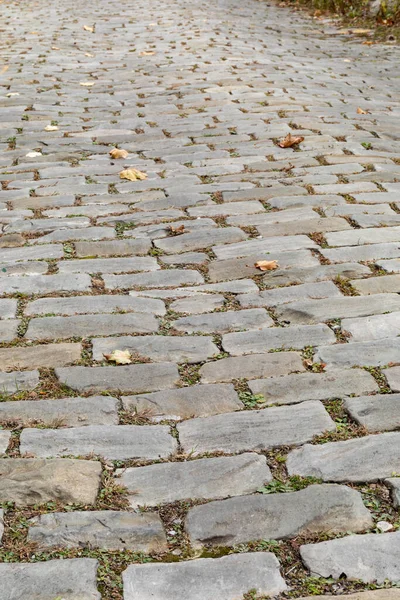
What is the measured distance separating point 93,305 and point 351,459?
1341 millimetres

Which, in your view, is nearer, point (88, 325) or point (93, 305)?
point (88, 325)

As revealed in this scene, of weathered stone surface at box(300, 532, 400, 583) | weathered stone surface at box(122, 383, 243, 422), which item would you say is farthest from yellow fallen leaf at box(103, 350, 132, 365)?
weathered stone surface at box(300, 532, 400, 583)

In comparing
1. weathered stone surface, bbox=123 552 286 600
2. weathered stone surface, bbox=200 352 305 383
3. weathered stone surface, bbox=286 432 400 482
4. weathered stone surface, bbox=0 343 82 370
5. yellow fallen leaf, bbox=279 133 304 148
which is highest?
yellow fallen leaf, bbox=279 133 304 148

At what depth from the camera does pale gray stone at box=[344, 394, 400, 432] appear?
96.8 inches

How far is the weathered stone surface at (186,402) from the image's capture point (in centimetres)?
255

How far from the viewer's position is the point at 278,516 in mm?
2096

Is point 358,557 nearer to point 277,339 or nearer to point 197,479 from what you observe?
point 197,479

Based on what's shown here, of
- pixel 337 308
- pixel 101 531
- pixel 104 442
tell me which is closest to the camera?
pixel 101 531

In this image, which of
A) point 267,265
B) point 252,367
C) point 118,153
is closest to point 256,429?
point 252,367

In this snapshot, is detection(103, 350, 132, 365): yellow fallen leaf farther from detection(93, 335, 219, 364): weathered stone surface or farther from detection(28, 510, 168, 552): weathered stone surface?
detection(28, 510, 168, 552): weathered stone surface

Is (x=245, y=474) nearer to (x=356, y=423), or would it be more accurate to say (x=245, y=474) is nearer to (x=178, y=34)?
(x=356, y=423)

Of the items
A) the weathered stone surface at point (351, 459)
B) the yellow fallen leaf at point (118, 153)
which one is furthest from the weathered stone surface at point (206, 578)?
the yellow fallen leaf at point (118, 153)

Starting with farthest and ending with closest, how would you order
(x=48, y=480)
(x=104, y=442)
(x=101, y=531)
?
(x=104, y=442) < (x=48, y=480) < (x=101, y=531)

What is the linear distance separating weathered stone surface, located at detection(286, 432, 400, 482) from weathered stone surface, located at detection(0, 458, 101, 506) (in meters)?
0.56
